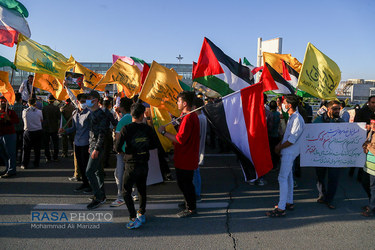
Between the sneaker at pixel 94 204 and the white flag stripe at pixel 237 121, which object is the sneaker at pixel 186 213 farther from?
the sneaker at pixel 94 204

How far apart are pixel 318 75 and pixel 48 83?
747cm

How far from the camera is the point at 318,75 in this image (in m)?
5.80

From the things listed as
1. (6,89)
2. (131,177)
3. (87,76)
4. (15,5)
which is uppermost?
(15,5)

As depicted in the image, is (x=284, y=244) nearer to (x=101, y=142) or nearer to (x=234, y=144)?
(x=234, y=144)

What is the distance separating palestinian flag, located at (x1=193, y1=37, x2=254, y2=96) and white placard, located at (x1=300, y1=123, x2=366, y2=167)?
1724mm

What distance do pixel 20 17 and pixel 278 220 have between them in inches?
331

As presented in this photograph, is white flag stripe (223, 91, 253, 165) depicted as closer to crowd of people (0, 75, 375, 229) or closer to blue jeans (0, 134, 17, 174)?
crowd of people (0, 75, 375, 229)

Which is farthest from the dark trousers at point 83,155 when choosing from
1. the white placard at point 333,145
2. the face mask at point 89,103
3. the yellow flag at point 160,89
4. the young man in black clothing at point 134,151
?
the white placard at point 333,145

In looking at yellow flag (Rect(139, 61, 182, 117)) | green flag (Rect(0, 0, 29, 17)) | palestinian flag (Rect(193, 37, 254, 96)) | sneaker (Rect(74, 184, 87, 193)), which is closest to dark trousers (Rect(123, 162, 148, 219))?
yellow flag (Rect(139, 61, 182, 117))

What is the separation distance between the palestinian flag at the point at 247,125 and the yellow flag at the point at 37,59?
5.13 m

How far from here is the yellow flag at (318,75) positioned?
566 cm

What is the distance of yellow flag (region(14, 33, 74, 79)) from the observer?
6934mm

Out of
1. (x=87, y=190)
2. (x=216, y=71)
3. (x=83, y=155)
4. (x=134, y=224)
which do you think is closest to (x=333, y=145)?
(x=216, y=71)

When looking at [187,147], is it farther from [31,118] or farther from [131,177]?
[31,118]
